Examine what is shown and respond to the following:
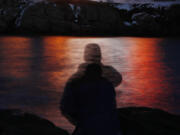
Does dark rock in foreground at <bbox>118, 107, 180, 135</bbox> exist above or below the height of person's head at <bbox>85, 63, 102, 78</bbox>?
below

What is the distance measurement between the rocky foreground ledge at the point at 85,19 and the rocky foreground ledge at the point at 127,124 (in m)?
41.3

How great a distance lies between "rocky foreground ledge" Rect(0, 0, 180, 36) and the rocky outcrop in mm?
41371

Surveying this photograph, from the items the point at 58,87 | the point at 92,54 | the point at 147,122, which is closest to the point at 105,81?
the point at 92,54

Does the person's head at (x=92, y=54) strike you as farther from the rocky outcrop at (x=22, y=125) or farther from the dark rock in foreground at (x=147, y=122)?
the rocky outcrop at (x=22, y=125)

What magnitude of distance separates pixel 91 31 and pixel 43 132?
142ft

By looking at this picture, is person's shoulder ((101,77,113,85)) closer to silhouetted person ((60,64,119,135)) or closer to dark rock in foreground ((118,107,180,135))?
silhouetted person ((60,64,119,135))

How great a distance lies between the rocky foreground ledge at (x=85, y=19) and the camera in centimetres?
4650

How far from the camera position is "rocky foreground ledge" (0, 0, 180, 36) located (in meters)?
46.5

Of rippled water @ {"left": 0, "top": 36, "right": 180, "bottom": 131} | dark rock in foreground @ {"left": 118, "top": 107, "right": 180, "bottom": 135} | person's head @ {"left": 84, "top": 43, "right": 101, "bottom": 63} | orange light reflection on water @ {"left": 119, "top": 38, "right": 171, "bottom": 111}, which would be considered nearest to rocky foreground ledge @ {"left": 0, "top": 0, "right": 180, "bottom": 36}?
rippled water @ {"left": 0, "top": 36, "right": 180, "bottom": 131}

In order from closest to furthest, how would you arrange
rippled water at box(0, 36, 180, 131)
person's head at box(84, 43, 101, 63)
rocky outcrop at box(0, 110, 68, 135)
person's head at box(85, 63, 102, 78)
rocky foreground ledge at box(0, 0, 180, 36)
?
person's head at box(85, 63, 102, 78)
person's head at box(84, 43, 101, 63)
rocky outcrop at box(0, 110, 68, 135)
rippled water at box(0, 36, 180, 131)
rocky foreground ledge at box(0, 0, 180, 36)

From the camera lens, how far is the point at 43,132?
3854mm

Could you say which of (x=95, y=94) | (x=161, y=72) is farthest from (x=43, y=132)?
(x=161, y=72)

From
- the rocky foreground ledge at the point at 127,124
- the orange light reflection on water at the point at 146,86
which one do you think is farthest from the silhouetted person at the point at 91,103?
the orange light reflection on water at the point at 146,86

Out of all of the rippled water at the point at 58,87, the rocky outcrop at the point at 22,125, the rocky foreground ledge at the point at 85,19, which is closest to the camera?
the rocky outcrop at the point at 22,125
